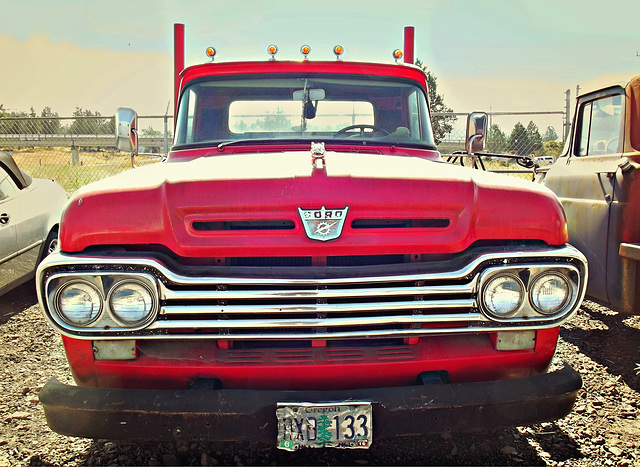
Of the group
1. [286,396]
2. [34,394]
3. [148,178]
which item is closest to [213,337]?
[286,396]

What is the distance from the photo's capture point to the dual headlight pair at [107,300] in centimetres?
215

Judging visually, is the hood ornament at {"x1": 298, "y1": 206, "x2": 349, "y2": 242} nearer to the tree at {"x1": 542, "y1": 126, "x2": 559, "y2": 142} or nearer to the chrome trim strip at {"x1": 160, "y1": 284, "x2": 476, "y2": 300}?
the chrome trim strip at {"x1": 160, "y1": 284, "x2": 476, "y2": 300}

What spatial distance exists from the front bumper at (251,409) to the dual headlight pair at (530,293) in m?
0.31

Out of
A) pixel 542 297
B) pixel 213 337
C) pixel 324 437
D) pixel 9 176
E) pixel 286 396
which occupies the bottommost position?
pixel 324 437

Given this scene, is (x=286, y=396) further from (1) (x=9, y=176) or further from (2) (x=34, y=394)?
(1) (x=9, y=176)

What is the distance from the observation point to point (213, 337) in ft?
7.22

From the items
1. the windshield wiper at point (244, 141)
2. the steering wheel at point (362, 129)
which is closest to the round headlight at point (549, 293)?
the steering wheel at point (362, 129)

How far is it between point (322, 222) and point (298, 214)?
0.33ft

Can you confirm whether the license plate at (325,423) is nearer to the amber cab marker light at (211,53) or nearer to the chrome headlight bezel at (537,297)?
the chrome headlight bezel at (537,297)

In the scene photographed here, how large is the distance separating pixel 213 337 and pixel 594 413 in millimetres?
2587

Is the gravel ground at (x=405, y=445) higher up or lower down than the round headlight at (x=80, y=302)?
lower down

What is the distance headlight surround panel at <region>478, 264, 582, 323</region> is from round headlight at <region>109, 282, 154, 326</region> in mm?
1361

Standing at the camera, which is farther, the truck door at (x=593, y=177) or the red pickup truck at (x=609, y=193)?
the truck door at (x=593, y=177)

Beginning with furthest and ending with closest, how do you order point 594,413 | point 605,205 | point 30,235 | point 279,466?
point 30,235 → point 605,205 → point 594,413 → point 279,466
